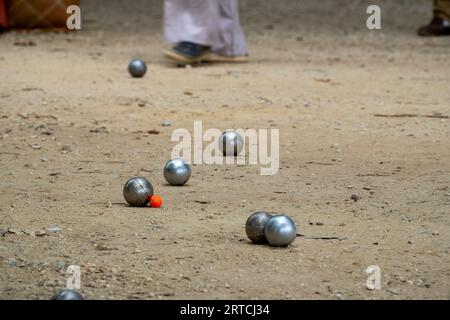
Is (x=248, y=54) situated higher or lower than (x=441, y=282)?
higher

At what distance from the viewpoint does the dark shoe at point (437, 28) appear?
39.8 ft

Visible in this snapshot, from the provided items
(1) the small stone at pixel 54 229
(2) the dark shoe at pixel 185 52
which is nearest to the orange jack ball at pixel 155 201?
(1) the small stone at pixel 54 229

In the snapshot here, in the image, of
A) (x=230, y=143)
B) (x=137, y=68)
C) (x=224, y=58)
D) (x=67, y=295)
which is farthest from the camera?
(x=224, y=58)

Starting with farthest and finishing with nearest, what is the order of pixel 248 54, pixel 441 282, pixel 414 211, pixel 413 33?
pixel 413 33
pixel 248 54
pixel 414 211
pixel 441 282

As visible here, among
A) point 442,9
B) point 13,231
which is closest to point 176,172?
point 13,231

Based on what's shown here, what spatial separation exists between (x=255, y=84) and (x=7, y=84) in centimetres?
188

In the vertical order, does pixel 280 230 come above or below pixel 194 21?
below

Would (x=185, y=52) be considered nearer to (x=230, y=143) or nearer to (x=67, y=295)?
(x=230, y=143)

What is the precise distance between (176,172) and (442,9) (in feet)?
24.3

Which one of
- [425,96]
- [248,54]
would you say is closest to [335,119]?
[425,96]

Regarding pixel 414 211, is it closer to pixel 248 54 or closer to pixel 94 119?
pixel 94 119

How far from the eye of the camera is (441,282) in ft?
13.3

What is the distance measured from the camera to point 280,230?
4.38 metres

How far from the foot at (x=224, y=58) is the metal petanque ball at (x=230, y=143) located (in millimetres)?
3789
